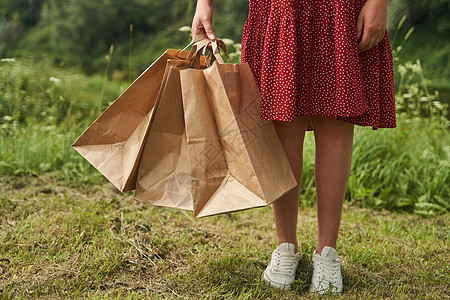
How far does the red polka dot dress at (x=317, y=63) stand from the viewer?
3.93ft

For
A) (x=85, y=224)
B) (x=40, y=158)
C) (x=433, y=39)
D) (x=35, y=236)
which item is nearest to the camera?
(x=35, y=236)

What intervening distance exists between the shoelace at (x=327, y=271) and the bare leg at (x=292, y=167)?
0.43 ft

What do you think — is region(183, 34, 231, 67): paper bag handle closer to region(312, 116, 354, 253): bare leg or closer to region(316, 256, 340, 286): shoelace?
region(312, 116, 354, 253): bare leg

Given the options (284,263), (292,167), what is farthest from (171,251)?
(292,167)

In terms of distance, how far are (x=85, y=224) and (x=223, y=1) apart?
12849 mm

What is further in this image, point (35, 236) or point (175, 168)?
point (35, 236)

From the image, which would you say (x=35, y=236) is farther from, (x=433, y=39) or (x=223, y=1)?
(x=433, y=39)

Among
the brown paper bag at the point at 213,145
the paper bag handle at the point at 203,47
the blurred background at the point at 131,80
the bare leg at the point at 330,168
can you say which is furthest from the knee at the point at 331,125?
the blurred background at the point at 131,80

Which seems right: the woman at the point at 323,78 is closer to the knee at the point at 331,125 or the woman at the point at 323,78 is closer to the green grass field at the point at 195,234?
the knee at the point at 331,125

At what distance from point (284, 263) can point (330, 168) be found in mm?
335

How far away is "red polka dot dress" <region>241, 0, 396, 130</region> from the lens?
120cm

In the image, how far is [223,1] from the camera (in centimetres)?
1362

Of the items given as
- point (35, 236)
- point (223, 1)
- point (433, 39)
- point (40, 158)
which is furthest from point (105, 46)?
point (35, 236)

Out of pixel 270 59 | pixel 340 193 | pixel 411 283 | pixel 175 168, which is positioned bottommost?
pixel 411 283
